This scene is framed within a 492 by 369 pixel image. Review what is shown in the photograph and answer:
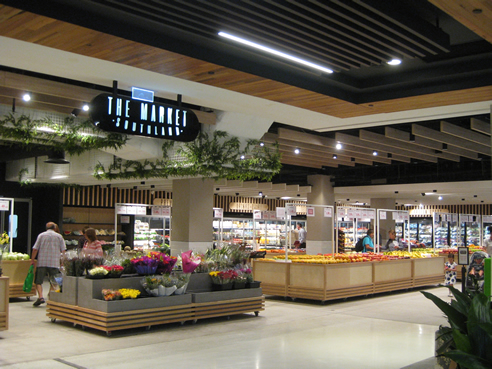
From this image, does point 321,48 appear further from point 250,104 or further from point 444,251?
point 444,251

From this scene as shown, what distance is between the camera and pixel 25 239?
1606cm

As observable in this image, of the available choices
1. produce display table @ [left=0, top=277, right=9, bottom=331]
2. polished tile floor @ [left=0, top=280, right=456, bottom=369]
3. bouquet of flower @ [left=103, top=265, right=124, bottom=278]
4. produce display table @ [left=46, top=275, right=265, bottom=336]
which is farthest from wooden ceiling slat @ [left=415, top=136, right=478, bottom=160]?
produce display table @ [left=0, top=277, right=9, bottom=331]

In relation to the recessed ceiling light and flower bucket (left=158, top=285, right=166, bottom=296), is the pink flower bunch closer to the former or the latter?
flower bucket (left=158, top=285, right=166, bottom=296)

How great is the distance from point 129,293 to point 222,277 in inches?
68.1

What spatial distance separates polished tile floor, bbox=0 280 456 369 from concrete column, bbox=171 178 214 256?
162 inches

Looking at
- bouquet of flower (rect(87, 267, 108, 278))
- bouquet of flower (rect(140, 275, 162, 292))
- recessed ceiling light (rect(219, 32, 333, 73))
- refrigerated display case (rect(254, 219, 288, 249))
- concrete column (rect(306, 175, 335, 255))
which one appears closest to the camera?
recessed ceiling light (rect(219, 32, 333, 73))

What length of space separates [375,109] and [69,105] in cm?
452

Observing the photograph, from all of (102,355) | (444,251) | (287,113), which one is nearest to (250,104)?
(287,113)

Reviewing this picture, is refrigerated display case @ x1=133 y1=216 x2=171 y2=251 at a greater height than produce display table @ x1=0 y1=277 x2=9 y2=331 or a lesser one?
greater

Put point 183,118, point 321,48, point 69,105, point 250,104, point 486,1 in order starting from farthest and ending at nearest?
point 69,105 → point 250,104 → point 183,118 → point 321,48 → point 486,1

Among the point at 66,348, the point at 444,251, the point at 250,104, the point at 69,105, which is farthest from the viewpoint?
the point at 444,251

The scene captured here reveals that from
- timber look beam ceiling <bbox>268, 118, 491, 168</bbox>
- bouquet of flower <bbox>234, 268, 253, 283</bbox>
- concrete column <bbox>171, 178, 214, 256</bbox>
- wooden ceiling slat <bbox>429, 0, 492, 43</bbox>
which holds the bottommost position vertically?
bouquet of flower <bbox>234, 268, 253, 283</bbox>

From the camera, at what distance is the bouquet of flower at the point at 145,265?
773cm

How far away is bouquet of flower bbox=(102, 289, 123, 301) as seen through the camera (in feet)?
22.9
